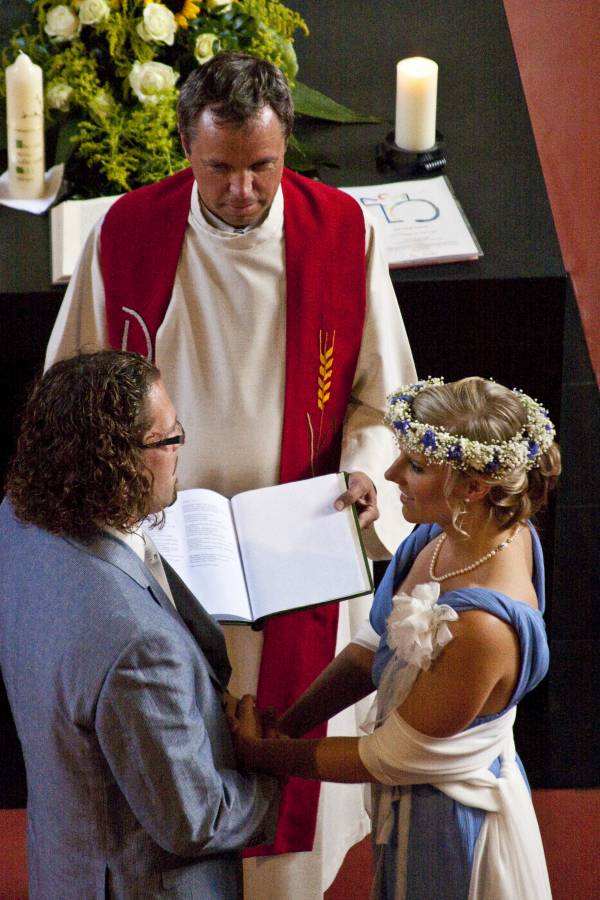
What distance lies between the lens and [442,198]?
11.9 feet

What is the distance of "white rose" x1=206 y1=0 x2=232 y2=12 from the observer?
367 centimetres

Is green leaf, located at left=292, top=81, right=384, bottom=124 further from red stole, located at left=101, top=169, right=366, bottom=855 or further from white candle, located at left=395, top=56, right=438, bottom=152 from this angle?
red stole, located at left=101, top=169, right=366, bottom=855

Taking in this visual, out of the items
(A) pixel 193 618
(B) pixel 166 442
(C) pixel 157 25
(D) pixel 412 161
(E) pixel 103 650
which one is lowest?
(A) pixel 193 618

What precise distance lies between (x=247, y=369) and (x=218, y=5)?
1433mm

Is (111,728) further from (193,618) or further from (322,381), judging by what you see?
(322,381)

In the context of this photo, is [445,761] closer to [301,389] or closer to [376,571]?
[301,389]

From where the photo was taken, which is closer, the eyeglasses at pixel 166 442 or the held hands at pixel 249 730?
the eyeglasses at pixel 166 442

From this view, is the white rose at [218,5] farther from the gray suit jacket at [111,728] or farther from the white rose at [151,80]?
the gray suit jacket at [111,728]

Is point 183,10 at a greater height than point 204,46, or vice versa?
point 183,10

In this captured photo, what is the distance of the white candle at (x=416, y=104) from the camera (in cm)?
368

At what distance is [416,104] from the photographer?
370 centimetres

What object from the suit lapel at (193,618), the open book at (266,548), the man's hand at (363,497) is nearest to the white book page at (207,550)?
the open book at (266,548)

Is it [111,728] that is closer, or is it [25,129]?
[111,728]

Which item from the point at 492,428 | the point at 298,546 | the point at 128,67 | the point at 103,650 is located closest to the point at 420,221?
the point at 128,67
